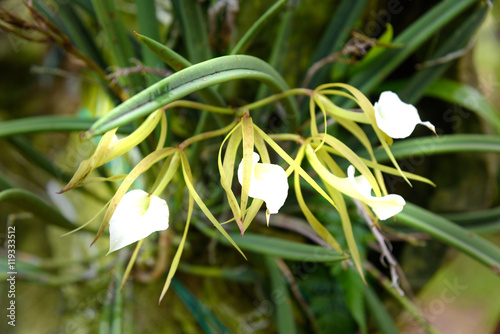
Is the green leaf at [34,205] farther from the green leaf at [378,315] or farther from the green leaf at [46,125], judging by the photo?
the green leaf at [378,315]

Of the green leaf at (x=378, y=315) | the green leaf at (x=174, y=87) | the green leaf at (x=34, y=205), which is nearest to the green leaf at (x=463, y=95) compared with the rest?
the green leaf at (x=378, y=315)

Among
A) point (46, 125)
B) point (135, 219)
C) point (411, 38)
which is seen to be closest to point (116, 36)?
point (46, 125)

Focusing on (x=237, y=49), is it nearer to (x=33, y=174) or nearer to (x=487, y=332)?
(x=33, y=174)

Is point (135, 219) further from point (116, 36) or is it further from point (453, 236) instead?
point (453, 236)

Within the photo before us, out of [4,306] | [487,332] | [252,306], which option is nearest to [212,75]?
[252,306]

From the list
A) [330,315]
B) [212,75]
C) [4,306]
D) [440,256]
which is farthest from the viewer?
[4,306]

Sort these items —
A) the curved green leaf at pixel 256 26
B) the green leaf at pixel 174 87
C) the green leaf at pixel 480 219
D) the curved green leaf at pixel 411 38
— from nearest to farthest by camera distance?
the green leaf at pixel 174 87, the curved green leaf at pixel 256 26, the curved green leaf at pixel 411 38, the green leaf at pixel 480 219
